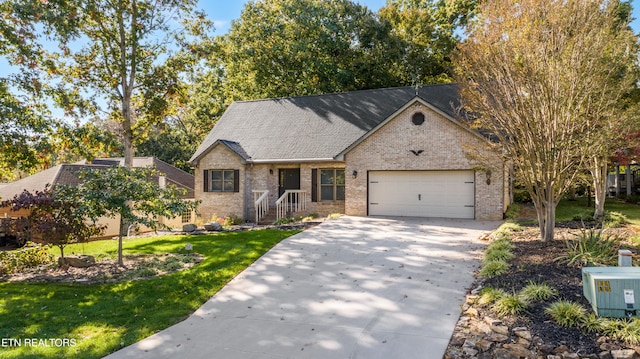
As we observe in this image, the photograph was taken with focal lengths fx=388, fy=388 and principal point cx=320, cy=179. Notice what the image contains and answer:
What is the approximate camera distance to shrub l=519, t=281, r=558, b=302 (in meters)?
5.45

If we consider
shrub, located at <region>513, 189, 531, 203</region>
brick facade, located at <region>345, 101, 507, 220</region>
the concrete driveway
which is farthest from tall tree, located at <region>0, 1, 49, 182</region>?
shrub, located at <region>513, 189, 531, 203</region>

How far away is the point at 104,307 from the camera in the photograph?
21.8 ft

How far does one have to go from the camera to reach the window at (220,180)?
1891 cm

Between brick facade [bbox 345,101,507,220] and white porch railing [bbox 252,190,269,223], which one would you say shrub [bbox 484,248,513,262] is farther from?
white porch railing [bbox 252,190,269,223]

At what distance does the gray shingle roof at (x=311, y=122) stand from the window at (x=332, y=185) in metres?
0.90

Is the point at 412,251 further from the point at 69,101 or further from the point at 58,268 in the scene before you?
the point at 69,101

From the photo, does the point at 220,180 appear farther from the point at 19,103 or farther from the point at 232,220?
the point at 19,103

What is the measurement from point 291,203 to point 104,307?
1126 centimetres

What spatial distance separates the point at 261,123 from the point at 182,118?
20.3 metres

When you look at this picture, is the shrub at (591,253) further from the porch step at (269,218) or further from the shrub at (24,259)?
the porch step at (269,218)

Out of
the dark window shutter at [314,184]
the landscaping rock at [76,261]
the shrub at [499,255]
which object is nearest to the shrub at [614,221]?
the shrub at [499,255]

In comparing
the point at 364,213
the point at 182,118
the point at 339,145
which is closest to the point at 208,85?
the point at 182,118

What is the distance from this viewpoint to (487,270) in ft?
23.1

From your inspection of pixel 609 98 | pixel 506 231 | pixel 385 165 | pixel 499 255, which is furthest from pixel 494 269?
pixel 385 165
